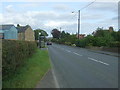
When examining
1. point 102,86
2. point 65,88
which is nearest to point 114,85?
point 102,86

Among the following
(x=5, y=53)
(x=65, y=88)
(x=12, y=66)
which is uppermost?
(x=5, y=53)

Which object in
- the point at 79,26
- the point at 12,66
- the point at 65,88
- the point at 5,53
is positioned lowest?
the point at 65,88

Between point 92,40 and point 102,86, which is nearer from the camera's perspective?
point 102,86

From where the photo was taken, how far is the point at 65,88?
8.31 metres

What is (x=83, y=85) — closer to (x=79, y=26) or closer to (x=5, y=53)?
(x=5, y=53)

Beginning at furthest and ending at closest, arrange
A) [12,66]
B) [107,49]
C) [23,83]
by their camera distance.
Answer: [107,49] → [23,83] → [12,66]

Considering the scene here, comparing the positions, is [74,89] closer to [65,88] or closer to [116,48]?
[65,88]

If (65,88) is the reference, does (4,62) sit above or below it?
above

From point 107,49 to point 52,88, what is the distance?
29344 mm

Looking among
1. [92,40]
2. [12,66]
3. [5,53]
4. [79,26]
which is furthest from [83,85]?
[79,26]

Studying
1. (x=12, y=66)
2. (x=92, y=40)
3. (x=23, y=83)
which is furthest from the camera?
(x=92, y=40)

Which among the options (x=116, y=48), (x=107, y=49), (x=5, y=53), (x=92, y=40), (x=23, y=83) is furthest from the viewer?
(x=92, y=40)

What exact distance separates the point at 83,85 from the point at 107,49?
28568mm

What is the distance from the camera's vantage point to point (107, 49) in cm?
3650
